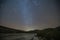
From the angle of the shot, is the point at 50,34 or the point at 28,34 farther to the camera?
the point at 28,34

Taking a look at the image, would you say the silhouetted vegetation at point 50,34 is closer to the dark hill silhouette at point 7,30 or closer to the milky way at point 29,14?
the milky way at point 29,14

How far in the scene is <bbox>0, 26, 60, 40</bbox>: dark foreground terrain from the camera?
2.48 metres

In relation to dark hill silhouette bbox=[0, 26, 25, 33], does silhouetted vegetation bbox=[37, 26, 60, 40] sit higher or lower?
lower

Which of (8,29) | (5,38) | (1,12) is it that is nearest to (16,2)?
(1,12)

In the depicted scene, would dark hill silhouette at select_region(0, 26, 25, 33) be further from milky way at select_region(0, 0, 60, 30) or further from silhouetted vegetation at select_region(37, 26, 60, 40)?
silhouetted vegetation at select_region(37, 26, 60, 40)

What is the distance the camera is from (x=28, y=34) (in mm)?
2568

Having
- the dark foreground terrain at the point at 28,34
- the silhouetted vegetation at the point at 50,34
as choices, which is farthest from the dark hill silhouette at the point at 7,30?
the silhouetted vegetation at the point at 50,34

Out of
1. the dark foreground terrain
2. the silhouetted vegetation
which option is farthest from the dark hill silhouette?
the silhouetted vegetation

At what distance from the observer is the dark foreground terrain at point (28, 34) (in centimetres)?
248

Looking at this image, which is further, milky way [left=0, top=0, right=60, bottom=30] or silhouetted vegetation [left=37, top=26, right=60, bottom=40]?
milky way [left=0, top=0, right=60, bottom=30]

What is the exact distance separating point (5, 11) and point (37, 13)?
24.1 inches

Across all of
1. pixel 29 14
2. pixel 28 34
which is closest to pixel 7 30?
pixel 28 34

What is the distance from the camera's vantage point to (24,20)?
260cm

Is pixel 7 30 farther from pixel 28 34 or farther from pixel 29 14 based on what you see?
pixel 29 14
